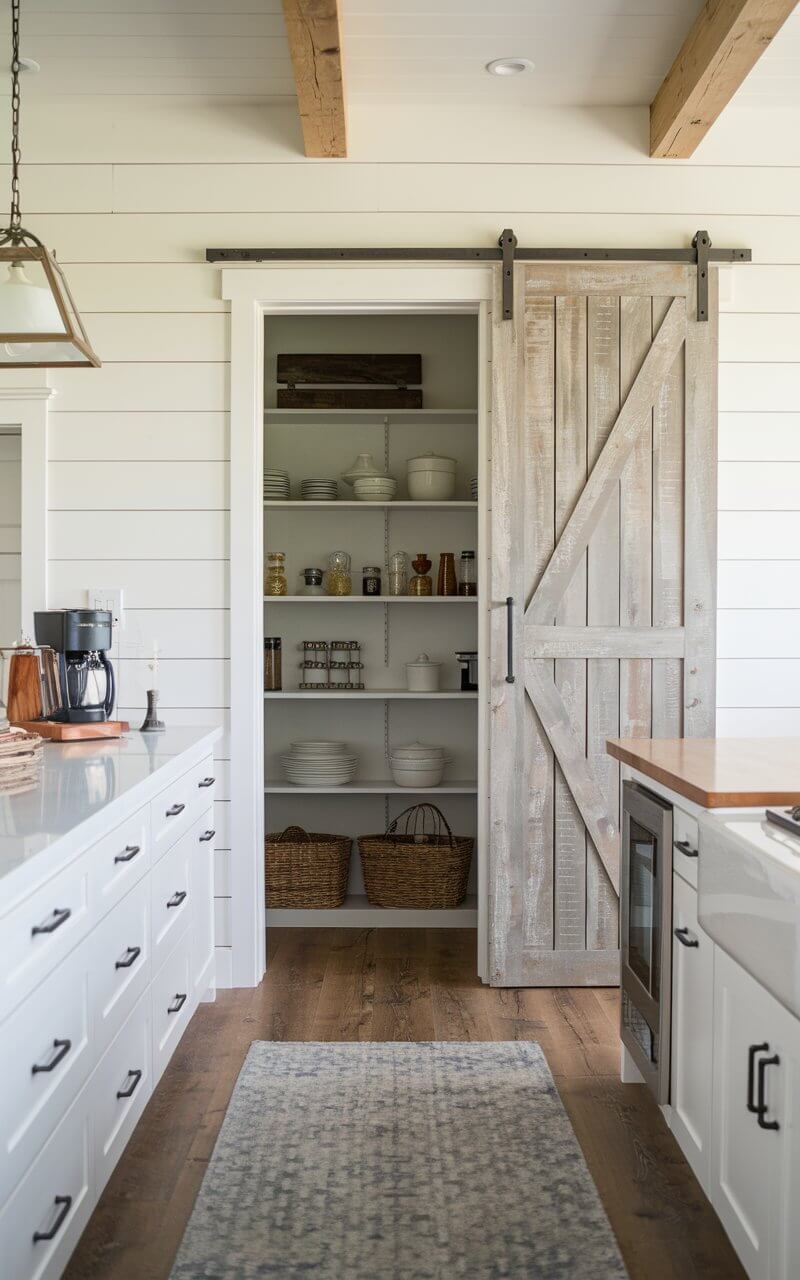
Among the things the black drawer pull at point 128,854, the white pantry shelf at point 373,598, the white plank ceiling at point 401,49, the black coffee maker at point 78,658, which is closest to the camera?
the black drawer pull at point 128,854

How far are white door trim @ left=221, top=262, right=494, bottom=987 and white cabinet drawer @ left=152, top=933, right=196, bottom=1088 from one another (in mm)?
759

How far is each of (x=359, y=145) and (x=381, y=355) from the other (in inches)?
42.5

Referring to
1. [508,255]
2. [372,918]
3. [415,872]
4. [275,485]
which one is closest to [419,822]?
[415,872]

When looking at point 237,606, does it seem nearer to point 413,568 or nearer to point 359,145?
point 413,568

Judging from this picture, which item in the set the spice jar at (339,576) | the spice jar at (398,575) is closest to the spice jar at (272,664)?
the spice jar at (339,576)

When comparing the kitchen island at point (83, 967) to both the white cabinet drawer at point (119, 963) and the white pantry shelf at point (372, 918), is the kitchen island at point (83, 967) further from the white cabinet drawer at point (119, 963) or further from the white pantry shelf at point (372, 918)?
the white pantry shelf at point (372, 918)

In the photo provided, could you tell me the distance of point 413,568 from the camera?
4.75 meters

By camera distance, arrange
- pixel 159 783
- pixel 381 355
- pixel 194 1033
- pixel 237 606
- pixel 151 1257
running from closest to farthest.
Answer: pixel 151 1257, pixel 159 783, pixel 194 1033, pixel 237 606, pixel 381 355

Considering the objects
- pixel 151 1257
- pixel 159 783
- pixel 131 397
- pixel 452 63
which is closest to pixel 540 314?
pixel 452 63

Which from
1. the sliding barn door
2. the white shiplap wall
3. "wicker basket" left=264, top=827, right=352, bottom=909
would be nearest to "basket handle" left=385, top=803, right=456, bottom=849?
"wicker basket" left=264, top=827, right=352, bottom=909

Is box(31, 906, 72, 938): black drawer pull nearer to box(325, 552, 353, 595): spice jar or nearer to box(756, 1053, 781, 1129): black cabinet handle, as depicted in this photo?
box(756, 1053, 781, 1129): black cabinet handle

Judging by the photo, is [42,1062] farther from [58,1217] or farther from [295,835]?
[295,835]

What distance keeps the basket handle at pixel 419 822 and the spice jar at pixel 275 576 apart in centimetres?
114

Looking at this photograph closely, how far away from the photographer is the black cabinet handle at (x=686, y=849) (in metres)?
2.18
